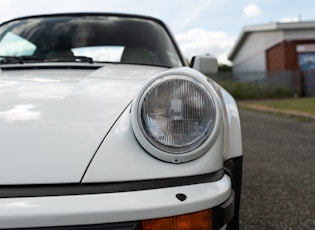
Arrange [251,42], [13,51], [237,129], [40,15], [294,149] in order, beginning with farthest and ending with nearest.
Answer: [251,42] < [294,149] < [40,15] < [13,51] < [237,129]

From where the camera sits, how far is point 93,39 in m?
Answer: 2.74

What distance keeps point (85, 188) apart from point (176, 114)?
1.32 ft

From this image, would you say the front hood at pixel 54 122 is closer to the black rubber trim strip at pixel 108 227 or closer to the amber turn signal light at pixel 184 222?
the black rubber trim strip at pixel 108 227

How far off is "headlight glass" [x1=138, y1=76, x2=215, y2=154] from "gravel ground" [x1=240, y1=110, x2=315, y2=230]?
1371 mm

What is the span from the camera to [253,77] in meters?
25.9

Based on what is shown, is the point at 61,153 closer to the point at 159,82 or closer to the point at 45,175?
the point at 45,175

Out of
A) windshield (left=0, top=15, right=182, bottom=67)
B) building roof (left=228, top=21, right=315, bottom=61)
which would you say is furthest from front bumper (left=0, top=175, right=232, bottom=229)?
building roof (left=228, top=21, right=315, bottom=61)

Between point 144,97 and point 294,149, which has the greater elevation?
point 144,97

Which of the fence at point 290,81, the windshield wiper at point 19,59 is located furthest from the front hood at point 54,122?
the fence at point 290,81

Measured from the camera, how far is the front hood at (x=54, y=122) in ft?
4.23

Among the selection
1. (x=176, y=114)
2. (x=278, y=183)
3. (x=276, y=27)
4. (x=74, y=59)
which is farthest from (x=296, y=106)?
(x=276, y=27)

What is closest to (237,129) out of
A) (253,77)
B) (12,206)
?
(12,206)

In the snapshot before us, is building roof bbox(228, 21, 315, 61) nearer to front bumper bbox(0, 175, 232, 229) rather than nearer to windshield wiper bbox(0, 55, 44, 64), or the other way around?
windshield wiper bbox(0, 55, 44, 64)

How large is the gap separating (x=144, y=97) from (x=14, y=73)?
0.85 m
